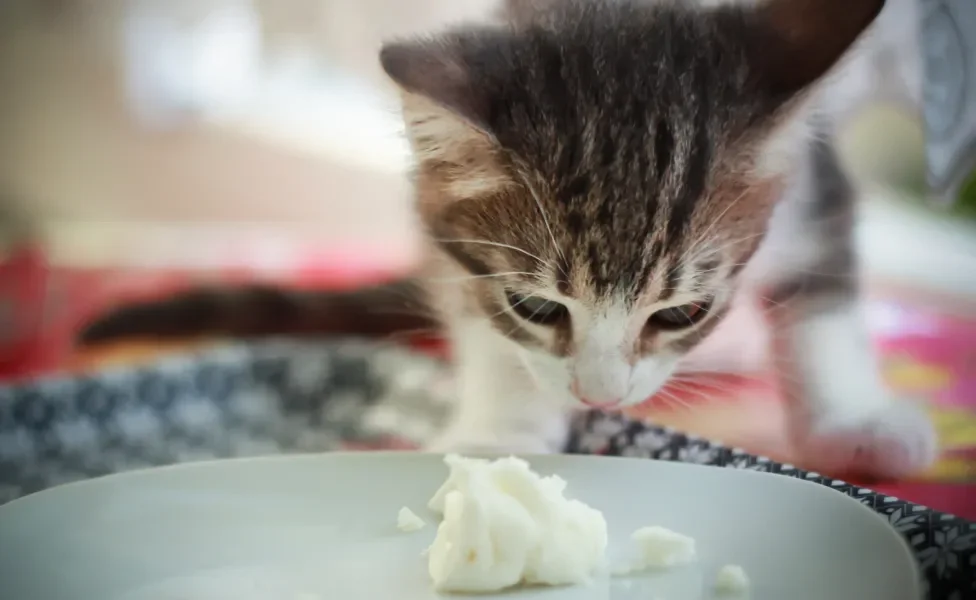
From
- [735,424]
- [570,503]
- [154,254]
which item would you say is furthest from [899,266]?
[154,254]

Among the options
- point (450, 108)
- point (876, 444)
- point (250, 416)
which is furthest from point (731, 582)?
point (250, 416)

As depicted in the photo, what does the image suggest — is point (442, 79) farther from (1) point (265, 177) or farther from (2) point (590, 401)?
(1) point (265, 177)

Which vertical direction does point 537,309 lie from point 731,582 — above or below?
above

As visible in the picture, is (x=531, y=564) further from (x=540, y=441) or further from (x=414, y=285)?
(x=414, y=285)

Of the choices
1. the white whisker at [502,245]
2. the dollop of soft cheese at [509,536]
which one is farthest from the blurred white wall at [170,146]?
the dollop of soft cheese at [509,536]

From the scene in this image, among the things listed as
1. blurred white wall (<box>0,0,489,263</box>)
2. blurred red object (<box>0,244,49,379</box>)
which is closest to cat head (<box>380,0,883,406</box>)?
blurred white wall (<box>0,0,489,263</box>)

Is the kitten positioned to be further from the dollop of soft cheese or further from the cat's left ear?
the dollop of soft cheese

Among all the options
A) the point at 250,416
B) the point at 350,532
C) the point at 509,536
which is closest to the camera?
the point at 509,536
